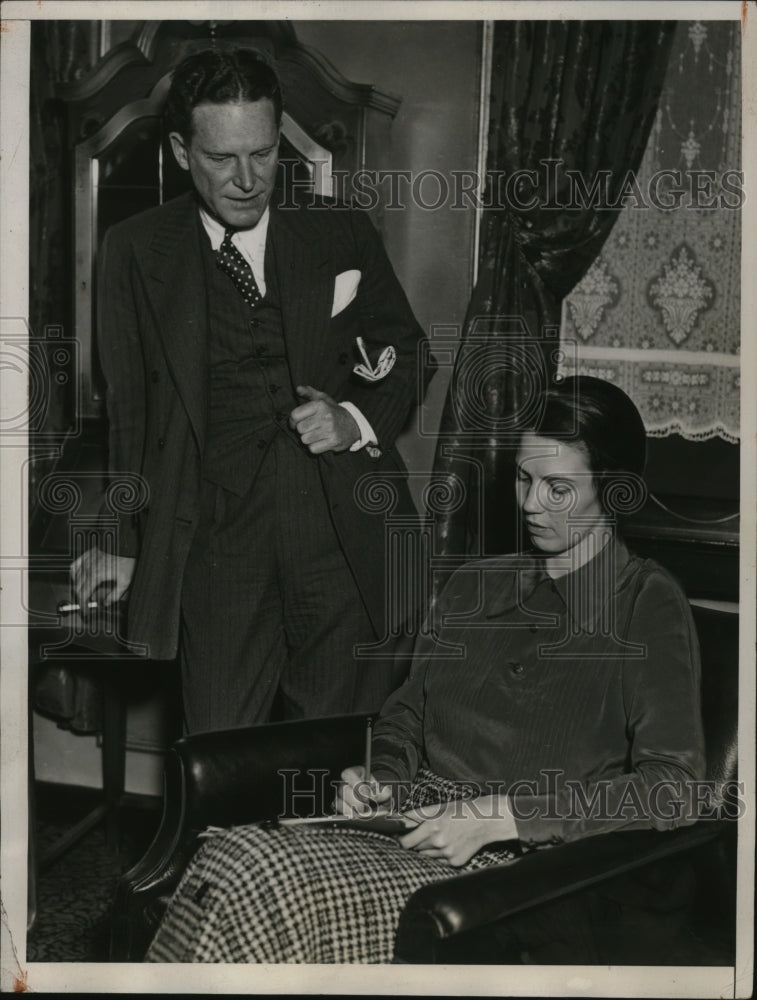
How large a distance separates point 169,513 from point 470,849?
994 millimetres

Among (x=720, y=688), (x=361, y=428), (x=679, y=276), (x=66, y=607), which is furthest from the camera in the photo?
(x=679, y=276)

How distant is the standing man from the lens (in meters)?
2.51

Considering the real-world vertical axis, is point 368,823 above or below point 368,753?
below

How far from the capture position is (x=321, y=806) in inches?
91.4

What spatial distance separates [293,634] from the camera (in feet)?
8.60

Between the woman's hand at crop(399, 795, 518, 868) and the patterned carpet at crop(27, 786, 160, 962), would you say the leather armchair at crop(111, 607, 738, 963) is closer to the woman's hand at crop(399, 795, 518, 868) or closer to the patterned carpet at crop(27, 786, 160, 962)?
the woman's hand at crop(399, 795, 518, 868)

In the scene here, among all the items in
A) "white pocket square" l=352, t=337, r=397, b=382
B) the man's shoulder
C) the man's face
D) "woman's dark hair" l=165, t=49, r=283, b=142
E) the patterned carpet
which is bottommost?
the patterned carpet

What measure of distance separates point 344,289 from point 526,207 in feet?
1.80

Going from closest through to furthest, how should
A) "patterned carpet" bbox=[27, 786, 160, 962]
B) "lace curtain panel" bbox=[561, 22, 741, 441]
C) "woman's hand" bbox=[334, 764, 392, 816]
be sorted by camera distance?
"woman's hand" bbox=[334, 764, 392, 816] → "patterned carpet" bbox=[27, 786, 160, 962] → "lace curtain panel" bbox=[561, 22, 741, 441]

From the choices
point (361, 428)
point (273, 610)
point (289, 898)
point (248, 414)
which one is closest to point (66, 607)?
point (273, 610)

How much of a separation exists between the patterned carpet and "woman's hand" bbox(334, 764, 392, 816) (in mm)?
682

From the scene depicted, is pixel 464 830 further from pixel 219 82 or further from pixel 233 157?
pixel 219 82

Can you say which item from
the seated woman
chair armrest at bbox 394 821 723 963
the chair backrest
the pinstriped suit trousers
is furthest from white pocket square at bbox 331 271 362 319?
chair armrest at bbox 394 821 723 963

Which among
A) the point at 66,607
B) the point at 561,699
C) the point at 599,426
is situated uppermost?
the point at 599,426
